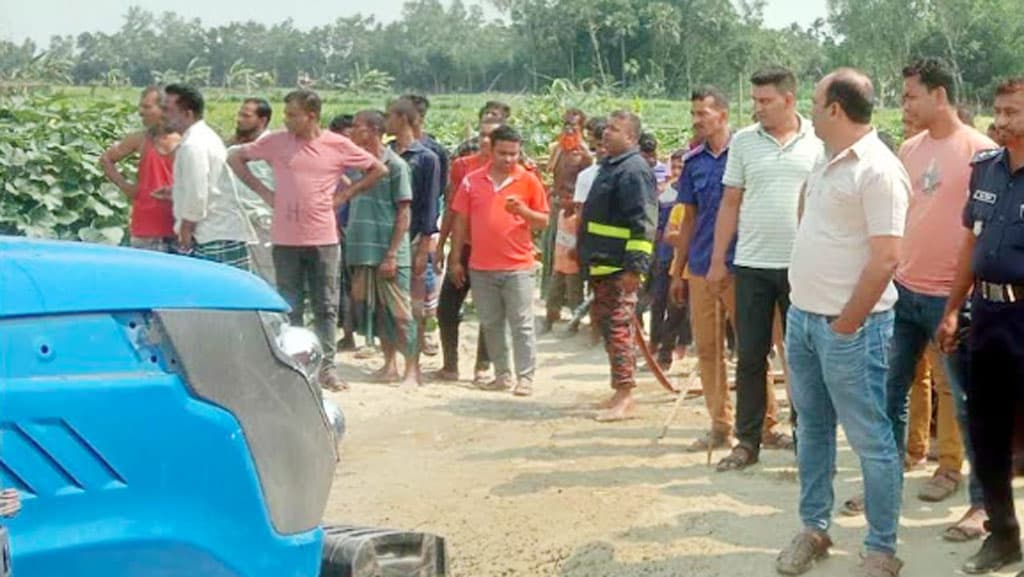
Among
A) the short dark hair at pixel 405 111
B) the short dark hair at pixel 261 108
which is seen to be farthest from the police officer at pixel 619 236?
the short dark hair at pixel 261 108

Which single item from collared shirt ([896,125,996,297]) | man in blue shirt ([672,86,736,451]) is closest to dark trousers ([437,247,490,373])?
man in blue shirt ([672,86,736,451])

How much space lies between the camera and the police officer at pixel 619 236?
9602mm

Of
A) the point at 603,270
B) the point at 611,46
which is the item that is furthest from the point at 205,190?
the point at 611,46

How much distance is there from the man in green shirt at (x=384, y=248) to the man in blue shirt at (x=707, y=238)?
9.88 ft

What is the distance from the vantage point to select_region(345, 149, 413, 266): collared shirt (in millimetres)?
11188

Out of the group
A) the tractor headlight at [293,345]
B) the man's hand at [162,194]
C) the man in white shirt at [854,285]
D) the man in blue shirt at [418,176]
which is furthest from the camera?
the man in blue shirt at [418,176]

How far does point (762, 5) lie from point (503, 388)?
38374 millimetres

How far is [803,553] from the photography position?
20.4ft

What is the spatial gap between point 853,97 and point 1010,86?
2.07 ft

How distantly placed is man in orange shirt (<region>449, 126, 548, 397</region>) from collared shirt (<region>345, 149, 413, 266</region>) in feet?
1.44

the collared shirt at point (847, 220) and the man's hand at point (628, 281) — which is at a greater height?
the collared shirt at point (847, 220)

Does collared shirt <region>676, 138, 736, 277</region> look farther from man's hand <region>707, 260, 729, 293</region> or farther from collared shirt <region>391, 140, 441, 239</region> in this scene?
collared shirt <region>391, 140, 441, 239</region>

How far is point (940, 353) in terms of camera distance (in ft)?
22.5

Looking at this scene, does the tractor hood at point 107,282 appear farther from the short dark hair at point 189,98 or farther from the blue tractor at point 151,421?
the short dark hair at point 189,98
